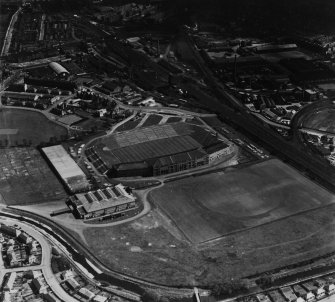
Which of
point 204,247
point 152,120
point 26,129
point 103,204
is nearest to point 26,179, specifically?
point 103,204

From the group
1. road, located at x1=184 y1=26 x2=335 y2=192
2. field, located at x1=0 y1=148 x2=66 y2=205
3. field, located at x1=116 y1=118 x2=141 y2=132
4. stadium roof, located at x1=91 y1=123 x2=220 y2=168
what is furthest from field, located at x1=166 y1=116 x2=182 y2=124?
field, located at x1=0 y1=148 x2=66 y2=205

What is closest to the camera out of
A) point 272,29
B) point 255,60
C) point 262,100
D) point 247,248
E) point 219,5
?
point 247,248

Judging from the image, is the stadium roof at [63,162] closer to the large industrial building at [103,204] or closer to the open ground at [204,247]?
the large industrial building at [103,204]

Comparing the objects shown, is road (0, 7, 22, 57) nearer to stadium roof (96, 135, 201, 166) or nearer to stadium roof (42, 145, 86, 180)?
stadium roof (42, 145, 86, 180)

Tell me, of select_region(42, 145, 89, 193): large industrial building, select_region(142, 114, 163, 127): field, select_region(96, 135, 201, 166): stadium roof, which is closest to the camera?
select_region(42, 145, 89, 193): large industrial building

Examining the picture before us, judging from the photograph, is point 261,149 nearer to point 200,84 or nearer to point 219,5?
point 200,84

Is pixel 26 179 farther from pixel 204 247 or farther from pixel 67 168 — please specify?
pixel 204 247

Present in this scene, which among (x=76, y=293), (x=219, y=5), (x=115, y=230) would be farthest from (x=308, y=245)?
(x=219, y=5)
